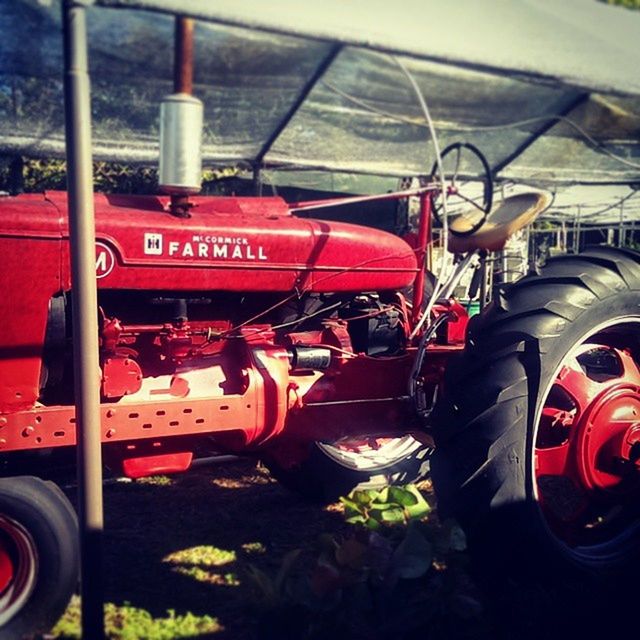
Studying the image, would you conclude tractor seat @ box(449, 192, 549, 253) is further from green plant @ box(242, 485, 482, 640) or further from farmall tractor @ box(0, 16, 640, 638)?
green plant @ box(242, 485, 482, 640)

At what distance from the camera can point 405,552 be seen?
87.2 inches

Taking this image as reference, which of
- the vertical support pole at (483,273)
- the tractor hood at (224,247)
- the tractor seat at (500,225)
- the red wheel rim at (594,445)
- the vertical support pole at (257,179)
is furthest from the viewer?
the vertical support pole at (257,179)

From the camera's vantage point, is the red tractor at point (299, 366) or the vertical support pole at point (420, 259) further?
the vertical support pole at point (420, 259)

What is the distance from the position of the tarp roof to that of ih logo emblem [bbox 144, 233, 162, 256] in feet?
2.08

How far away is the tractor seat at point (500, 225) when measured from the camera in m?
2.78

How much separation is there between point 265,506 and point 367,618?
1381 millimetres

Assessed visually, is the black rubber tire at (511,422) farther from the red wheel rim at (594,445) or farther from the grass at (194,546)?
the grass at (194,546)

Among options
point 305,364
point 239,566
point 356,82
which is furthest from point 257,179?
point 239,566

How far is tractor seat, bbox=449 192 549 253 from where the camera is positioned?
9.12 feet

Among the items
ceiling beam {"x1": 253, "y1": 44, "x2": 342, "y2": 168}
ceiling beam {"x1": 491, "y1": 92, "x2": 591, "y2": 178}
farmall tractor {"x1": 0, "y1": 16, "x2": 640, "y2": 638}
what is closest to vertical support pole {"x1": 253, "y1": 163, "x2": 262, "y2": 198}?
ceiling beam {"x1": 253, "y1": 44, "x2": 342, "y2": 168}

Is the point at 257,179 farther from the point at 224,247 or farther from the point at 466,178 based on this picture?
the point at 224,247

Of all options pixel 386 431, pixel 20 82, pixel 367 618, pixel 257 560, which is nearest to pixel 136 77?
pixel 20 82

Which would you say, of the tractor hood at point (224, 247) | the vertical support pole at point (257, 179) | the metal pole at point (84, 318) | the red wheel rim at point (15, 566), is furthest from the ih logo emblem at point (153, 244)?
the vertical support pole at point (257, 179)

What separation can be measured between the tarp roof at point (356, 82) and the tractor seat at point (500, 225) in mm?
435
